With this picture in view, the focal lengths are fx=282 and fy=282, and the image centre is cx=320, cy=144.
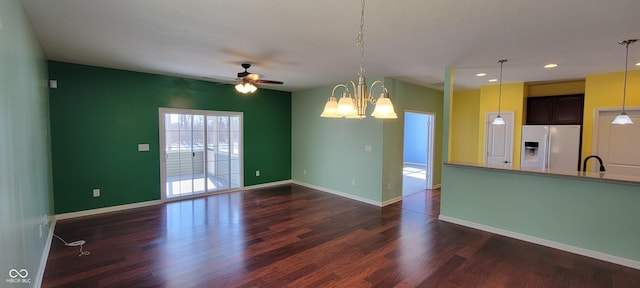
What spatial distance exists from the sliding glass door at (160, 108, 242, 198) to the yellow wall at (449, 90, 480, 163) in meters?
5.13

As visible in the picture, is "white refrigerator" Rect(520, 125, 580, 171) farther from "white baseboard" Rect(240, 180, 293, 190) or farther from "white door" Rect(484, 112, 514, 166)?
"white baseboard" Rect(240, 180, 293, 190)

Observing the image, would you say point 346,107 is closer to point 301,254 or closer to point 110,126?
point 301,254

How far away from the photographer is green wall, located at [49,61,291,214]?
14.5 feet

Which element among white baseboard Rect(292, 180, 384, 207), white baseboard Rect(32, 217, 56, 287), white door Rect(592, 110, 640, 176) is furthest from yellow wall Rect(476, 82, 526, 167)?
white baseboard Rect(32, 217, 56, 287)

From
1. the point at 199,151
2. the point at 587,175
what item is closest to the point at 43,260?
the point at 199,151

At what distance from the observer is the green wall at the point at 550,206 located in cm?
316

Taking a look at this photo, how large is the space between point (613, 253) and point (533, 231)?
2.44 feet

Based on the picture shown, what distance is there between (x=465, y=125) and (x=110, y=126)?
741cm

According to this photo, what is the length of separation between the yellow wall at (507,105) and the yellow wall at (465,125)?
1.83 feet

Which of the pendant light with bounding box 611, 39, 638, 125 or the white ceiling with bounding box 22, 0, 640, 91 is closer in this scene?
the white ceiling with bounding box 22, 0, 640, 91

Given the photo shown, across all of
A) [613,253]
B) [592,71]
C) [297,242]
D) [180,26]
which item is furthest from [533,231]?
[180,26]

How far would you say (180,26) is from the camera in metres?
2.78

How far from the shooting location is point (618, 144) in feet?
14.5

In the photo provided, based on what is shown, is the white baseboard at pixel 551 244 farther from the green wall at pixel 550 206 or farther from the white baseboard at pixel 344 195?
the white baseboard at pixel 344 195
